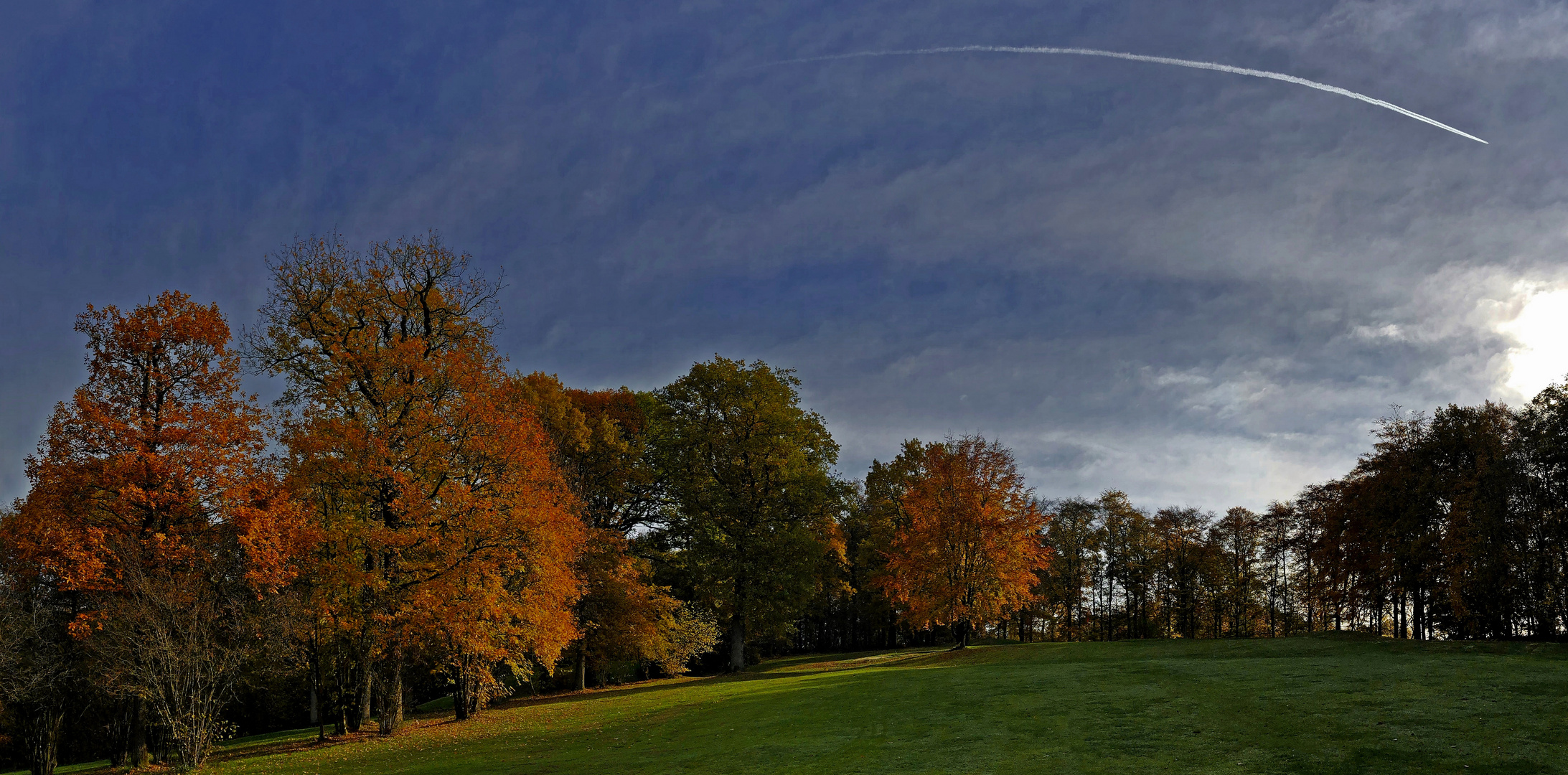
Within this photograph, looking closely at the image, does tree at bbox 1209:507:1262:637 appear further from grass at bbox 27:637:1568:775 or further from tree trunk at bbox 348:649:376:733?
tree trunk at bbox 348:649:376:733

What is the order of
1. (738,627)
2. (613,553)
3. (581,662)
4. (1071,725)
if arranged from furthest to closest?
(738,627)
(581,662)
(613,553)
(1071,725)

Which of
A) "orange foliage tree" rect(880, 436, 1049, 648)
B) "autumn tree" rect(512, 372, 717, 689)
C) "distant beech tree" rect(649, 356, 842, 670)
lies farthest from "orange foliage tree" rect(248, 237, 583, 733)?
"orange foliage tree" rect(880, 436, 1049, 648)

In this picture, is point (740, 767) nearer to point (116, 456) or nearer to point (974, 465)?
point (116, 456)

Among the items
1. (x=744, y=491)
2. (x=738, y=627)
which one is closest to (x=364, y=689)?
(x=738, y=627)

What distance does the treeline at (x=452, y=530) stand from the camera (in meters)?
25.7

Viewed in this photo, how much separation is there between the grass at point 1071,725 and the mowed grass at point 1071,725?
A: 8cm

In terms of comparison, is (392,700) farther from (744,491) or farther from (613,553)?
(744,491)

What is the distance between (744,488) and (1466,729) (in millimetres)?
35261

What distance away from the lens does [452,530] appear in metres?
27.1

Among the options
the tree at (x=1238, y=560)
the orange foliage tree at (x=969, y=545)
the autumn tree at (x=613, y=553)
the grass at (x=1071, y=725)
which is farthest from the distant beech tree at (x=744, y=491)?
the tree at (x=1238, y=560)

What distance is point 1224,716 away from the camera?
1702cm

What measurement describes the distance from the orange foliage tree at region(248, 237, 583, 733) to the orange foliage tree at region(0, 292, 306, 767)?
1554mm

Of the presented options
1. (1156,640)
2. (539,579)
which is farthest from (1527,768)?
(1156,640)

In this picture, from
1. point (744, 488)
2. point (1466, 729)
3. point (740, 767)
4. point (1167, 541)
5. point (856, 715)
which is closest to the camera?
point (1466, 729)
